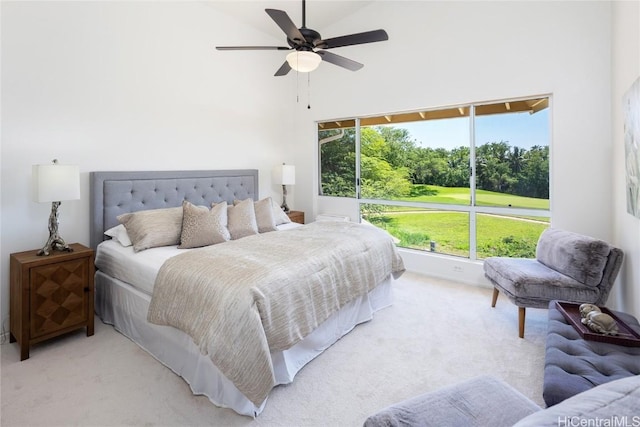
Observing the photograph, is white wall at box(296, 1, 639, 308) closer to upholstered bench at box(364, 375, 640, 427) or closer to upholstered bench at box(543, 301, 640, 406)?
upholstered bench at box(543, 301, 640, 406)

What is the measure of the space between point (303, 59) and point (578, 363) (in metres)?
2.62

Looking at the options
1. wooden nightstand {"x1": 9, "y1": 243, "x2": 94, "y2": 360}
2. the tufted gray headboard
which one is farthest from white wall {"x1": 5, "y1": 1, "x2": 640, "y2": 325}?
wooden nightstand {"x1": 9, "y1": 243, "x2": 94, "y2": 360}

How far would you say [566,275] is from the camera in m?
2.49

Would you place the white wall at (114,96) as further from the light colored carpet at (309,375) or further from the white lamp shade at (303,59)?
the white lamp shade at (303,59)

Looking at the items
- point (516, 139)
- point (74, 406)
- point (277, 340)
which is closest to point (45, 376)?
point (74, 406)

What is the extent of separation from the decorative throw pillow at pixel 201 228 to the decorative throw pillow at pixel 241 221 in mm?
106

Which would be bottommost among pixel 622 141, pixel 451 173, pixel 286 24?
pixel 451 173

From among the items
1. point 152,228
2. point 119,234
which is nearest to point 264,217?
point 152,228

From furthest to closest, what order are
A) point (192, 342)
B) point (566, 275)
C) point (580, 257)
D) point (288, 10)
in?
point (288, 10) → point (566, 275) → point (580, 257) → point (192, 342)

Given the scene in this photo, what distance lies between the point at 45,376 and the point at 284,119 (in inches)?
172

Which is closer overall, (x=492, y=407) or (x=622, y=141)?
(x=492, y=407)

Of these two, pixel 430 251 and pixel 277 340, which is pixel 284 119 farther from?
pixel 277 340

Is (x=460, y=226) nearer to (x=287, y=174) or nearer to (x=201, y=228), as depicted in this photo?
(x=287, y=174)

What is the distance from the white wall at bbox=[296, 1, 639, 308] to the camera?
3006 mm
